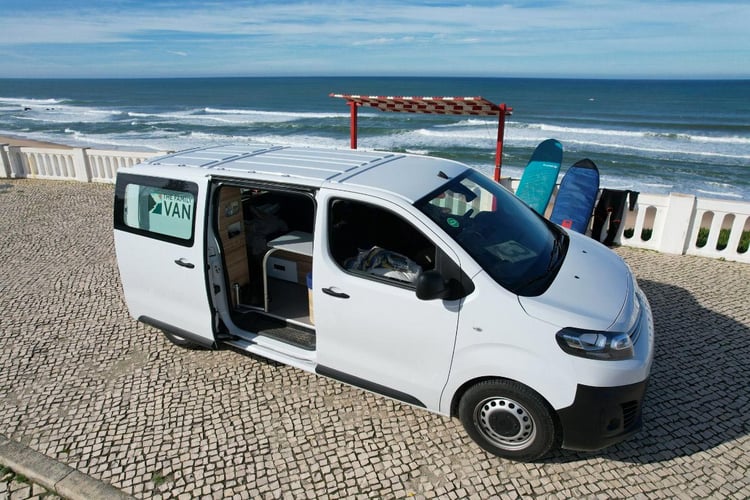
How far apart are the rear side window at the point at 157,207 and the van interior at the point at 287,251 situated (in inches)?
9.4

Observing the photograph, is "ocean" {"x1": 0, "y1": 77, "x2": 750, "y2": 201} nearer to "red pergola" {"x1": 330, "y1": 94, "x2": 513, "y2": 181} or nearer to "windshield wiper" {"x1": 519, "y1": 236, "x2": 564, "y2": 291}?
"red pergola" {"x1": 330, "y1": 94, "x2": 513, "y2": 181}

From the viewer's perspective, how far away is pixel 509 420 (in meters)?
3.31

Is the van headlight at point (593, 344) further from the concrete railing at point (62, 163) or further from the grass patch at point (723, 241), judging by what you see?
the concrete railing at point (62, 163)

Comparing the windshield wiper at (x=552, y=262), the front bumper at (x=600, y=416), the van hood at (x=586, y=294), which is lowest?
the front bumper at (x=600, y=416)

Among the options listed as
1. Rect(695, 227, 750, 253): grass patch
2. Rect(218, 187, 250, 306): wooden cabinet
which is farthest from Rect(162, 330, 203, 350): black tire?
Rect(695, 227, 750, 253): grass patch

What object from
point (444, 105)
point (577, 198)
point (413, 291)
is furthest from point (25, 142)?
point (413, 291)

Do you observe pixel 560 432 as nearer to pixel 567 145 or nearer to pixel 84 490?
pixel 84 490

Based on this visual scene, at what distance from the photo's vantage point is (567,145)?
31266 millimetres

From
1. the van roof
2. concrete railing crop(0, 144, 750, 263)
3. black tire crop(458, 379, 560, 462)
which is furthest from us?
concrete railing crop(0, 144, 750, 263)

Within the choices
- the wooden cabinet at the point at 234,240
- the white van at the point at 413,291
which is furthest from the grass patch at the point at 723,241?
the wooden cabinet at the point at 234,240

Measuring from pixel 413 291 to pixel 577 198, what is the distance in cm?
570

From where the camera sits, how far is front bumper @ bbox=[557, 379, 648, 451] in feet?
9.95

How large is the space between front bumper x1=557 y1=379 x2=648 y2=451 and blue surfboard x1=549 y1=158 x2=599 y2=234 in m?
Answer: 4.75

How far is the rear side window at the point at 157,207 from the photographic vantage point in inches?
160
